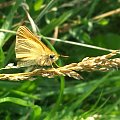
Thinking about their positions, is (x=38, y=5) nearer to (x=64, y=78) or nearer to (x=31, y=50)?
(x=64, y=78)

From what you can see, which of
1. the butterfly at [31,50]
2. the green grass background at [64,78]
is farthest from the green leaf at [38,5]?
the butterfly at [31,50]

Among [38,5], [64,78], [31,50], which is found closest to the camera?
[31,50]

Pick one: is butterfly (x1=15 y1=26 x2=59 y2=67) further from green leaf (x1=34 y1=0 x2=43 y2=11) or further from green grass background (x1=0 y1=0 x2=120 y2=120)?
green leaf (x1=34 y1=0 x2=43 y2=11)

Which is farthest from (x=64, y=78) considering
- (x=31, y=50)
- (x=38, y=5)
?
(x=31, y=50)

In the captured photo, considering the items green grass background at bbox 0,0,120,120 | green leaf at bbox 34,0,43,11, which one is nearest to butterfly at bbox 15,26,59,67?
green grass background at bbox 0,0,120,120

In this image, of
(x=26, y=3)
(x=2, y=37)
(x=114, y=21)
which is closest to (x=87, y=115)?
(x=2, y=37)

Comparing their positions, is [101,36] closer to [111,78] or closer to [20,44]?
[111,78]
